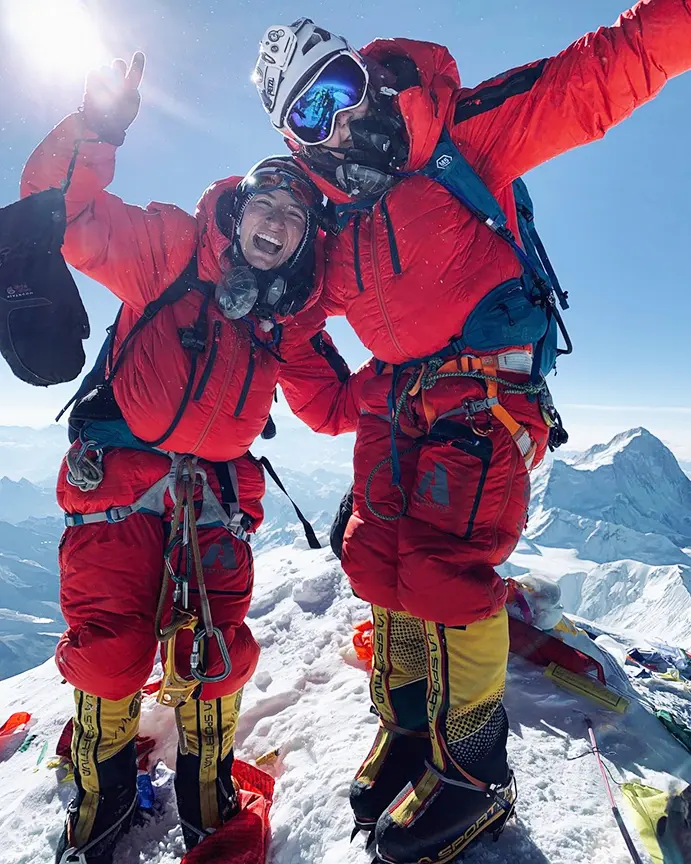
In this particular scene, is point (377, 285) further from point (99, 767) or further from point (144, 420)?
point (99, 767)

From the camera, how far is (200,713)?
278cm

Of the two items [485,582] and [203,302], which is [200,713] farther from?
[203,302]

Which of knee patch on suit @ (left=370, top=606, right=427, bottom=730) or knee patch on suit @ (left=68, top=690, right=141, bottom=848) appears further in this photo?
knee patch on suit @ (left=370, top=606, right=427, bottom=730)

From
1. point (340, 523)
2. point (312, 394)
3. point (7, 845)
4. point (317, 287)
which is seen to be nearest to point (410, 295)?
point (317, 287)

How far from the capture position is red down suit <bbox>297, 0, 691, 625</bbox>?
2.28m

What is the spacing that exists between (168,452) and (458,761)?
215 cm

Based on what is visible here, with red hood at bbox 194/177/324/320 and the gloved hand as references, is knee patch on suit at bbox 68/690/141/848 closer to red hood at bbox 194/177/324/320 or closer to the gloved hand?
red hood at bbox 194/177/324/320

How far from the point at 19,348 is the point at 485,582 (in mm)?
2476

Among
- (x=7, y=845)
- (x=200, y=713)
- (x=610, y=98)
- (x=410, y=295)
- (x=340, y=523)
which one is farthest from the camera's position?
(x=340, y=523)

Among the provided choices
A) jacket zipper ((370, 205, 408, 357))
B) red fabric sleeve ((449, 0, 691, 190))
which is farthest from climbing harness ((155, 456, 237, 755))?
red fabric sleeve ((449, 0, 691, 190))

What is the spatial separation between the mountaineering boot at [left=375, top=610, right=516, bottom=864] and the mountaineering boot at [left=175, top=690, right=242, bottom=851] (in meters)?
0.98

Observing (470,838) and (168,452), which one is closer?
(470,838)

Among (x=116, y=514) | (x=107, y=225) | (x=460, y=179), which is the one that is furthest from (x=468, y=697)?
(x=107, y=225)

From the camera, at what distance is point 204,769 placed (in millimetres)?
2760
